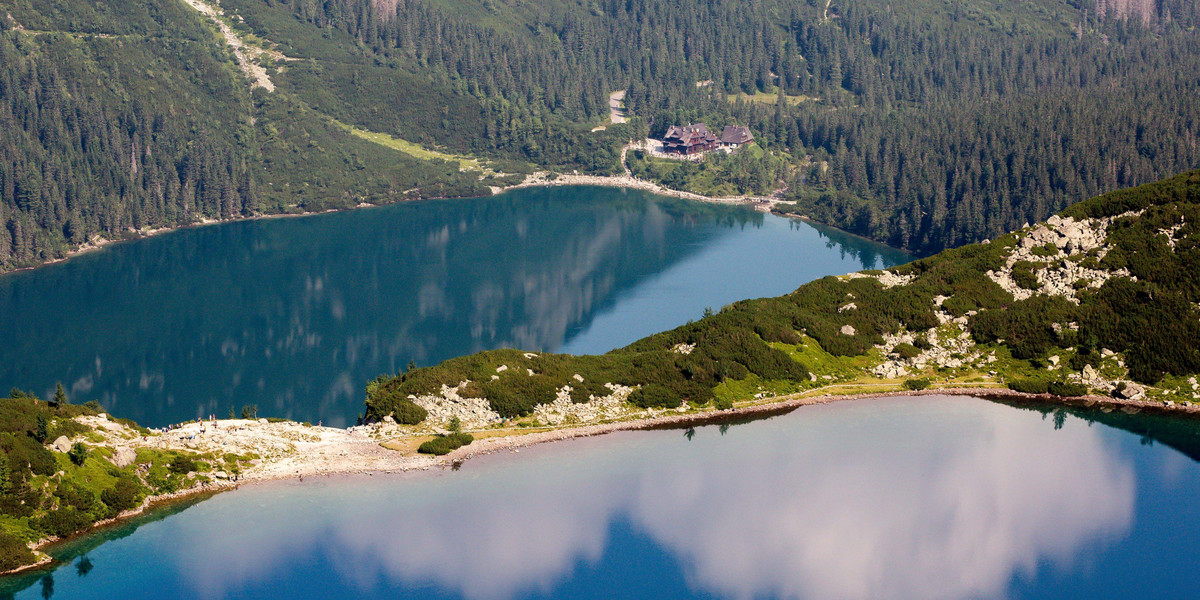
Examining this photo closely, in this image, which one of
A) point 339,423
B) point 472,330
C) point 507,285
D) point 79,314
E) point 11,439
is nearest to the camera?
point 11,439

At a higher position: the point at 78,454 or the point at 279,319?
the point at 78,454

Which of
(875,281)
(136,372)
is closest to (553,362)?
(875,281)

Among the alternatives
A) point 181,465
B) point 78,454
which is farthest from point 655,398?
point 78,454

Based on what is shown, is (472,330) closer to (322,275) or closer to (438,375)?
(322,275)

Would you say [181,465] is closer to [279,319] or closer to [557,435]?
[557,435]

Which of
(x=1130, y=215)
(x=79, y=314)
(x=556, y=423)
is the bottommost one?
(x=79, y=314)

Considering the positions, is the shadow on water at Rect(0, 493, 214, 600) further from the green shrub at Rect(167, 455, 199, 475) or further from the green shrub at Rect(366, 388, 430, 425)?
the green shrub at Rect(366, 388, 430, 425)

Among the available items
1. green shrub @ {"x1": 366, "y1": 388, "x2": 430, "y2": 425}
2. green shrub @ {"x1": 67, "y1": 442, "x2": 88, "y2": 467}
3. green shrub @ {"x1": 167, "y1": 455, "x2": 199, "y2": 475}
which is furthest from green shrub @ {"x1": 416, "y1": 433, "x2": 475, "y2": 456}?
green shrub @ {"x1": 67, "y1": 442, "x2": 88, "y2": 467}
